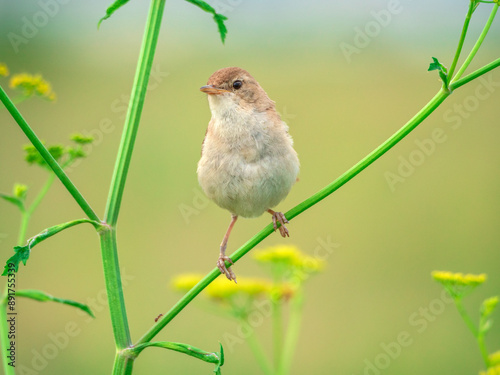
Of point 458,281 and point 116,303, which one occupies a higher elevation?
point 116,303

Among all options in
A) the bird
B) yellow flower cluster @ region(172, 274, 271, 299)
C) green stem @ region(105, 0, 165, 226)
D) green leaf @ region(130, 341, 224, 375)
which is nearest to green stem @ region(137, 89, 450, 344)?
green leaf @ region(130, 341, 224, 375)

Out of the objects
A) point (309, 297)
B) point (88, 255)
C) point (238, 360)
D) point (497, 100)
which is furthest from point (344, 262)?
point (497, 100)

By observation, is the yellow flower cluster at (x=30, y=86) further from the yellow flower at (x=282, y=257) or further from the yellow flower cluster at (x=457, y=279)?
the yellow flower cluster at (x=457, y=279)

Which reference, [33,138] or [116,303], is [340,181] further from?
[33,138]

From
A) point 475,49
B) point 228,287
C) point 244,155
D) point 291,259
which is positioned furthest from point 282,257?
point 475,49

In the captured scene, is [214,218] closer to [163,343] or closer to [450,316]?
[450,316]

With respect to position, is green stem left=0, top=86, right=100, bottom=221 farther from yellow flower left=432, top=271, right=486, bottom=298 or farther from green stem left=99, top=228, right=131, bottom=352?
yellow flower left=432, top=271, right=486, bottom=298
